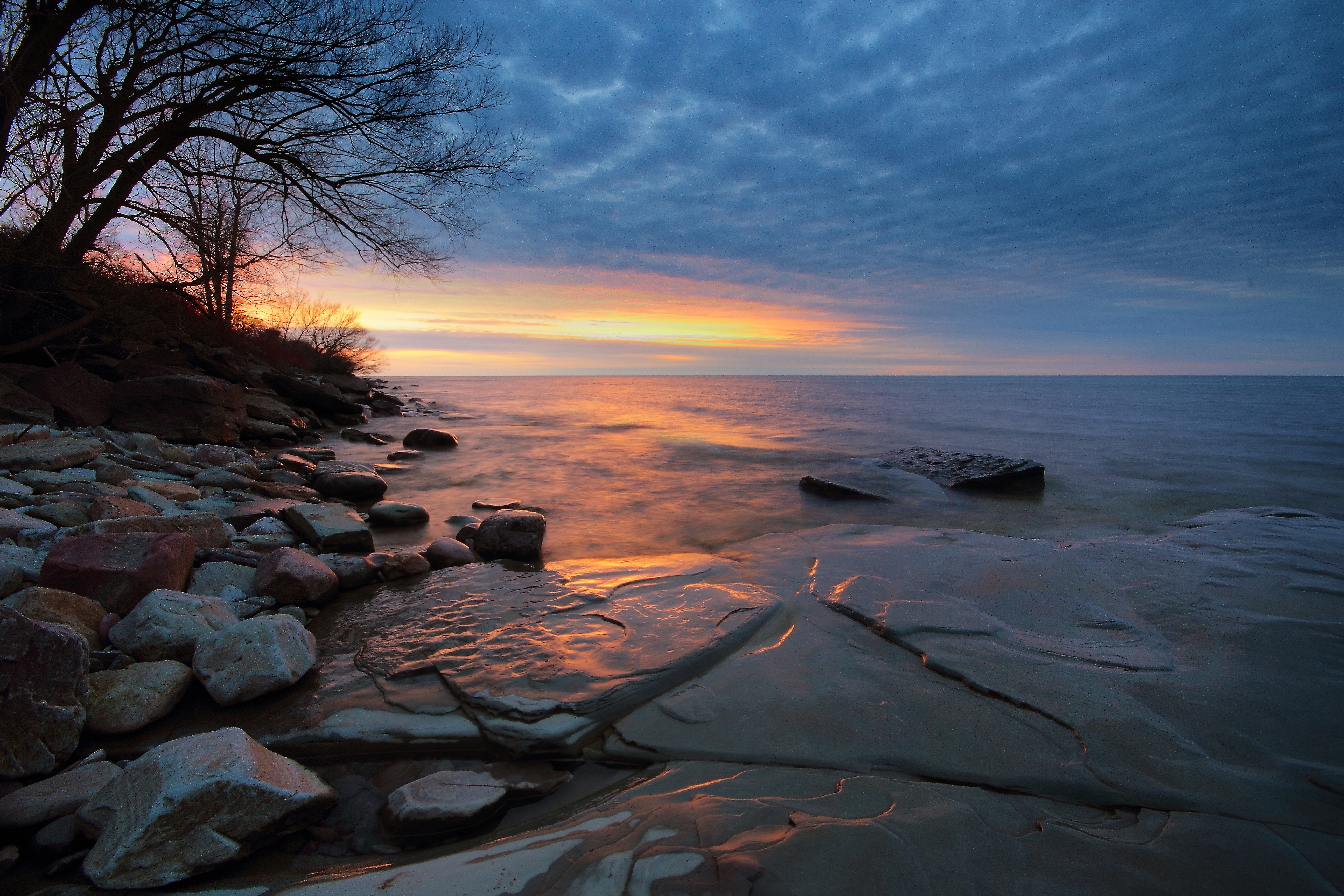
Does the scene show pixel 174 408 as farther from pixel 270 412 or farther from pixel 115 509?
pixel 115 509

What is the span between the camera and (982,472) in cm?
778

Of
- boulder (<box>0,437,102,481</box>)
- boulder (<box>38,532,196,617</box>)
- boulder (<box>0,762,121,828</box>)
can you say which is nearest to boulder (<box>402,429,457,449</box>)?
boulder (<box>0,437,102,481</box>)

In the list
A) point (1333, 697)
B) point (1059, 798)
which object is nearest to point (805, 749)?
point (1059, 798)

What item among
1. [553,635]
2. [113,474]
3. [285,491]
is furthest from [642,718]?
[285,491]

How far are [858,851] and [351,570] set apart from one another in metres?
3.44

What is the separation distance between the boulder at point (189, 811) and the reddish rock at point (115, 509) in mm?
2669

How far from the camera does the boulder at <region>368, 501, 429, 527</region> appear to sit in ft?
18.5

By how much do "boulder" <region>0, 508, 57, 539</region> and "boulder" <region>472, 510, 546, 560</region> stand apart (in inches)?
99.2

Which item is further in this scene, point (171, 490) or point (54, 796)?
point (171, 490)

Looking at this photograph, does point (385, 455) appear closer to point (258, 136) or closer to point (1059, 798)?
point (258, 136)

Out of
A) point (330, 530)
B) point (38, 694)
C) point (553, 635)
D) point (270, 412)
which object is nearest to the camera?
point (38, 694)

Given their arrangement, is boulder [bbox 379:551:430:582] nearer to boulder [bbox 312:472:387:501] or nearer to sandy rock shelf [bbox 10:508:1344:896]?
sandy rock shelf [bbox 10:508:1344:896]

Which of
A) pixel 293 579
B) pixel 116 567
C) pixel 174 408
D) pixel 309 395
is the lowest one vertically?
pixel 293 579

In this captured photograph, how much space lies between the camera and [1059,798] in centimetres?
182
